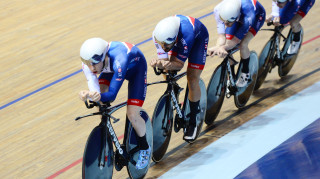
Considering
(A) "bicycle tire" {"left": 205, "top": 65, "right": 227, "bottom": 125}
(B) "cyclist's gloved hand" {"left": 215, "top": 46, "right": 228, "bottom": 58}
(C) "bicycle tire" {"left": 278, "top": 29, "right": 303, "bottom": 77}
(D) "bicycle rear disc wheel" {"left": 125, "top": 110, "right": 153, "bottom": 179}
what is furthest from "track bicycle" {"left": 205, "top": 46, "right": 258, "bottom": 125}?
(D) "bicycle rear disc wheel" {"left": 125, "top": 110, "right": 153, "bottom": 179}

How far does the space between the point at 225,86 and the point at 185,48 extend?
1.05 metres

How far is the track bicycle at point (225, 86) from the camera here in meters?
4.71

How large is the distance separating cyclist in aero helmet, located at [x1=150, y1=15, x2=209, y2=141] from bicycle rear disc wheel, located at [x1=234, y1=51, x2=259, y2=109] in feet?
2.38

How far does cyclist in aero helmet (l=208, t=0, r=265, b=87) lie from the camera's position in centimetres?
439

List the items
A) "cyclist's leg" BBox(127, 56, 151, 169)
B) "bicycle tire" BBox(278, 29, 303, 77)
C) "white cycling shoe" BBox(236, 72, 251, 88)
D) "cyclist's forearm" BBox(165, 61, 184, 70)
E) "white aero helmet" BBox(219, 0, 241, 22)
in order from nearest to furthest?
"cyclist's leg" BBox(127, 56, 151, 169)
"cyclist's forearm" BBox(165, 61, 184, 70)
"white aero helmet" BBox(219, 0, 241, 22)
"white cycling shoe" BBox(236, 72, 251, 88)
"bicycle tire" BBox(278, 29, 303, 77)

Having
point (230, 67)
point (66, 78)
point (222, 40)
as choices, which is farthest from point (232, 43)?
point (66, 78)

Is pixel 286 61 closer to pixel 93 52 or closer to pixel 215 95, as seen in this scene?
pixel 215 95

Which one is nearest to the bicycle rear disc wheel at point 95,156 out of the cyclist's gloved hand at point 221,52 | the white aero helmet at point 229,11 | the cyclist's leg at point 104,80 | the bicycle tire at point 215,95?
the cyclist's leg at point 104,80

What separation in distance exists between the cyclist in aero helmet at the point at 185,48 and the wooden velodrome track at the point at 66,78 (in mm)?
437

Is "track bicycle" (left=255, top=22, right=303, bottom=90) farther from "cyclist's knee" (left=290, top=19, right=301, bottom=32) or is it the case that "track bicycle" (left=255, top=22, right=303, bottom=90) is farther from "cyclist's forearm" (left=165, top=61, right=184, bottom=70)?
"cyclist's forearm" (left=165, top=61, right=184, bottom=70)

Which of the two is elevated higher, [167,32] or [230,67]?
[167,32]

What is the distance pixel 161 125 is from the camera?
4223 mm

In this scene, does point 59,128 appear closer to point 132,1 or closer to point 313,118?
point 313,118

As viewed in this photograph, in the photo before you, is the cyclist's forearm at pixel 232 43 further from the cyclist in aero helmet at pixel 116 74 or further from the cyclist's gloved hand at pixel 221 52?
the cyclist in aero helmet at pixel 116 74
